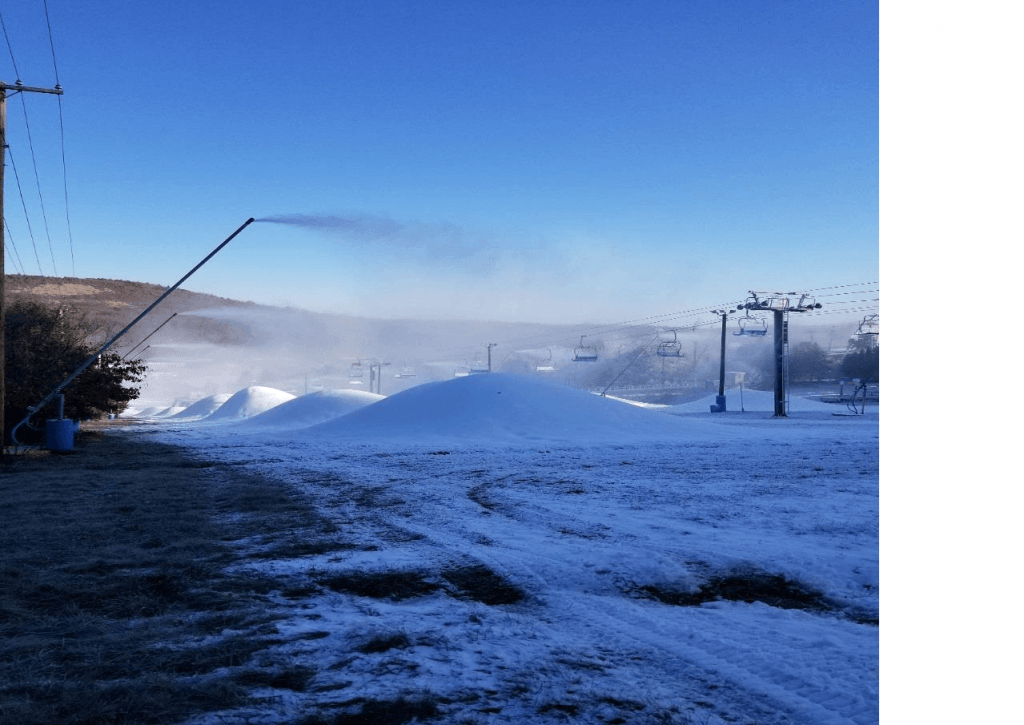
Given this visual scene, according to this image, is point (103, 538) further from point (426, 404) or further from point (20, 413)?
point (426, 404)

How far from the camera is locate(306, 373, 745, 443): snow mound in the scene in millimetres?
22672

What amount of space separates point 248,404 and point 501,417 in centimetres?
3335

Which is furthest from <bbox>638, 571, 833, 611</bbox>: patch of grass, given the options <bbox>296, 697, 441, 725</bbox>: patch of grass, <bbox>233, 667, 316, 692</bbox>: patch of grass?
<bbox>233, 667, 316, 692</bbox>: patch of grass

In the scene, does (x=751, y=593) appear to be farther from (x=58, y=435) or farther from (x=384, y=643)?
(x=58, y=435)

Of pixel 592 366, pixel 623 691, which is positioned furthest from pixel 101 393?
pixel 592 366

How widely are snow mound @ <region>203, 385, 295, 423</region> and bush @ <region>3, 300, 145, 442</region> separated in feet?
85.2

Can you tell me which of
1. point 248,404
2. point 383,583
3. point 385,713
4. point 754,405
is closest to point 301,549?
point 383,583

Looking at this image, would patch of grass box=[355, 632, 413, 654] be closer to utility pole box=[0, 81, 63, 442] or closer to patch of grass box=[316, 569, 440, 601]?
patch of grass box=[316, 569, 440, 601]

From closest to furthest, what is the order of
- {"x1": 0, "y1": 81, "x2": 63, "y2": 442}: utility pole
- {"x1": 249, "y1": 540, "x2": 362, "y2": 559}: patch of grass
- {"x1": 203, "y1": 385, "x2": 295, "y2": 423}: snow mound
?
1. {"x1": 249, "y1": 540, "x2": 362, "y2": 559}: patch of grass
2. {"x1": 0, "y1": 81, "x2": 63, "y2": 442}: utility pole
3. {"x1": 203, "y1": 385, "x2": 295, "y2": 423}: snow mound

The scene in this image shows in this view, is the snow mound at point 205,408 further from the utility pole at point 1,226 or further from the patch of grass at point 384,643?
the patch of grass at point 384,643

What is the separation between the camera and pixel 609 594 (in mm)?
4883

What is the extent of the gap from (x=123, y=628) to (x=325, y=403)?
113ft
